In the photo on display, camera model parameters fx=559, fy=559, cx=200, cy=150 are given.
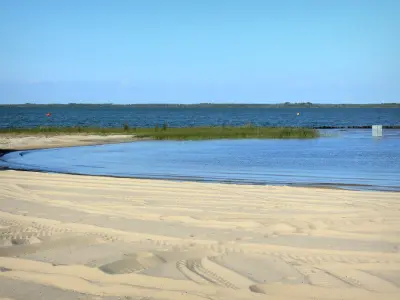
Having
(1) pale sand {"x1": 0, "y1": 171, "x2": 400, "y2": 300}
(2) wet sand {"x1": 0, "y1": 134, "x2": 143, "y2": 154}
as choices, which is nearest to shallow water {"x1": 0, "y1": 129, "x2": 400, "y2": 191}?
(2) wet sand {"x1": 0, "y1": 134, "x2": 143, "y2": 154}

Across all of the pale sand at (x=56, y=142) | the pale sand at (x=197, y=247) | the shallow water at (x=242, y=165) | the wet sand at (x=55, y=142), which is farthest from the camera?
the pale sand at (x=56, y=142)

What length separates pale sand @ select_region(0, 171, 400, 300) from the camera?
5305 millimetres

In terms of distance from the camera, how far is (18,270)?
5.89m

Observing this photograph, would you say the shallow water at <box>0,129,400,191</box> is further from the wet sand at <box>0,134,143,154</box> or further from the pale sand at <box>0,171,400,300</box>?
the pale sand at <box>0,171,400,300</box>

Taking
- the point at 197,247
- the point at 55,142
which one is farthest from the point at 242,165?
the point at 55,142

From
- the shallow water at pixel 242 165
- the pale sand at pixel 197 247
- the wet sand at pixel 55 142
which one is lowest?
the shallow water at pixel 242 165

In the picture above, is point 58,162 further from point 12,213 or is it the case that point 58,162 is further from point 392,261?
point 392,261

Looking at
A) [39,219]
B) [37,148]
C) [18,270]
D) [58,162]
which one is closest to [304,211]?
[39,219]

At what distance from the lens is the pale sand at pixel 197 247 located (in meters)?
5.30

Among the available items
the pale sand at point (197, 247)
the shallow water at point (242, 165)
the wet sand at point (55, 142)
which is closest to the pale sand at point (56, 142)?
the wet sand at point (55, 142)

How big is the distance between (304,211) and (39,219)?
4612mm

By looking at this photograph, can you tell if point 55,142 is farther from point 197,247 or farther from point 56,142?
point 197,247

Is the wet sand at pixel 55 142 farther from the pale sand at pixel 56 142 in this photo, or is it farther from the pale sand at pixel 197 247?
the pale sand at pixel 197 247

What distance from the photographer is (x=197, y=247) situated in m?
6.95
